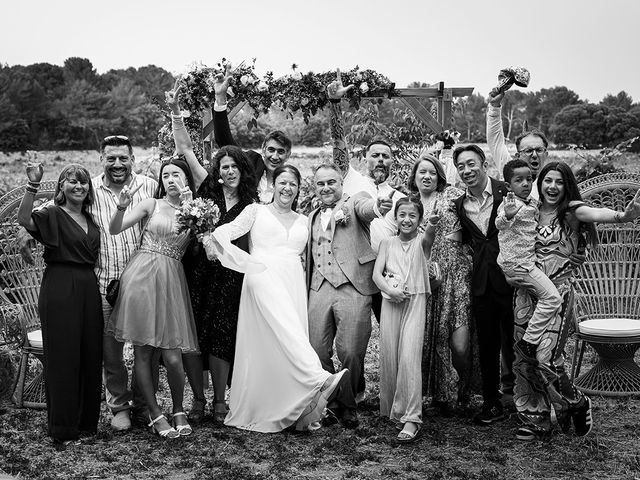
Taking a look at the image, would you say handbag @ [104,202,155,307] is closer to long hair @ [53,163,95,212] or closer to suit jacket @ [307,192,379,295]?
long hair @ [53,163,95,212]

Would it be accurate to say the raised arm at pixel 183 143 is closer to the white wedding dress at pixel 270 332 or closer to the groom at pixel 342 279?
the white wedding dress at pixel 270 332

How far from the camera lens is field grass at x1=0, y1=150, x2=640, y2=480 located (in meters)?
5.23

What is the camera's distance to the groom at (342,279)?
6.23 meters

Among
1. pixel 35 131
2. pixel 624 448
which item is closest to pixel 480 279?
pixel 624 448

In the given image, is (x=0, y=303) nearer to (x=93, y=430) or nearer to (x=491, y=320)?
(x=93, y=430)

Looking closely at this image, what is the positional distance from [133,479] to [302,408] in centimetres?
133

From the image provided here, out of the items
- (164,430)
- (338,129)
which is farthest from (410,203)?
(164,430)

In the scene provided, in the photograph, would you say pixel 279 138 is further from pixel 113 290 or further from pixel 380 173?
pixel 113 290

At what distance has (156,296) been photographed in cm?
590

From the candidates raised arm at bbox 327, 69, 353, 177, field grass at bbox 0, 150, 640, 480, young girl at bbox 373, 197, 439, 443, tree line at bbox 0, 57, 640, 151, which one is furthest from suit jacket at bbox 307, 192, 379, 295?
tree line at bbox 0, 57, 640, 151

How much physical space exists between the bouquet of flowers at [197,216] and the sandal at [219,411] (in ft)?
4.48

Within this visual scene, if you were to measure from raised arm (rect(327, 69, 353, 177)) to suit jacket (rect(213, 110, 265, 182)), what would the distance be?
2.06 ft

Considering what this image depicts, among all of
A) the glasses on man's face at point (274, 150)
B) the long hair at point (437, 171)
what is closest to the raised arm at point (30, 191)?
the glasses on man's face at point (274, 150)

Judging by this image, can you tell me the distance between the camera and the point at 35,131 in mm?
35656
